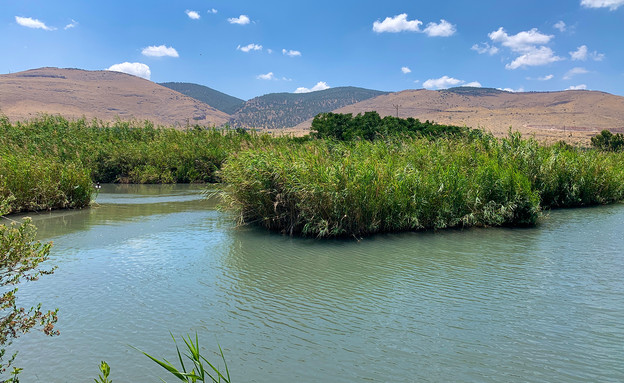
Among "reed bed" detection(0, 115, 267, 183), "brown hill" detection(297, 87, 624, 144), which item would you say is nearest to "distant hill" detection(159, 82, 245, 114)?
"brown hill" detection(297, 87, 624, 144)

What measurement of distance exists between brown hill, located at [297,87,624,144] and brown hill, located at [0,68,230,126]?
133 feet

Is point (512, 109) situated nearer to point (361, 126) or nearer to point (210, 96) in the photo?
point (361, 126)

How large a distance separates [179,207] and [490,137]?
11500mm

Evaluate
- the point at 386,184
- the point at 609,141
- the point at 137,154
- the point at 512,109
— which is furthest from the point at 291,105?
the point at 386,184

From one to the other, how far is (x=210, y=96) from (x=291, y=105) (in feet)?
156

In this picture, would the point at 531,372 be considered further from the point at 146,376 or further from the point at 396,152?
the point at 396,152

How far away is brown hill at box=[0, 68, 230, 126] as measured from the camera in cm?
12106

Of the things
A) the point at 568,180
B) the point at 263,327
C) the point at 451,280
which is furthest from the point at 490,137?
the point at 263,327

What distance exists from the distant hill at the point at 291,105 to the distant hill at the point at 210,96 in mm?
10422

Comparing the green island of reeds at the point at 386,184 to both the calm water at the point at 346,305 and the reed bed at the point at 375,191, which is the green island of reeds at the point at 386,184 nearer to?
the reed bed at the point at 375,191

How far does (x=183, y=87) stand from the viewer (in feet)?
636

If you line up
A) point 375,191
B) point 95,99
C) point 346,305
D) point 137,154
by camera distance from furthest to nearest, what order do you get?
point 95,99
point 137,154
point 375,191
point 346,305

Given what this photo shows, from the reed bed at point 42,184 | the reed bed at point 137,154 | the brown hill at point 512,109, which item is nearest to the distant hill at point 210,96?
the brown hill at point 512,109

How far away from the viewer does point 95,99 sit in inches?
5586
